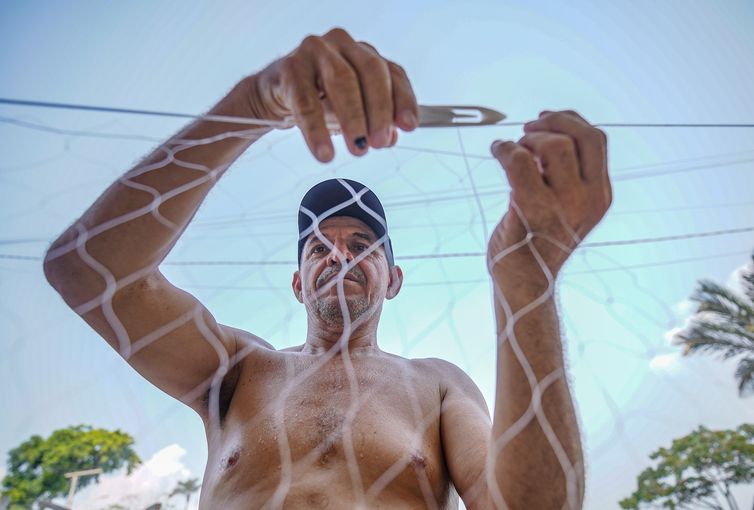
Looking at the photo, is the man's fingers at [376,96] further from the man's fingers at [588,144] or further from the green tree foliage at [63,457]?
the green tree foliage at [63,457]

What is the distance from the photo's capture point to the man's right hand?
1.39 ft

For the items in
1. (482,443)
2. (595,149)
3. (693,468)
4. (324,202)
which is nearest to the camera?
(595,149)

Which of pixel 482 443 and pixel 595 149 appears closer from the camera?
pixel 595 149

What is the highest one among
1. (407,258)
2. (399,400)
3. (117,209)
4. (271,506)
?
(407,258)

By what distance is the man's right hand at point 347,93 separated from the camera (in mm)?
425

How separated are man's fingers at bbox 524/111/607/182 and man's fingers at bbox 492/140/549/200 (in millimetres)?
39

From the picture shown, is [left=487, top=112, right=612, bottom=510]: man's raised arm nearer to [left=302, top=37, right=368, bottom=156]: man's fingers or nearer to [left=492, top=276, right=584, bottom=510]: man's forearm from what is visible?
[left=492, top=276, right=584, bottom=510]: man's forearm

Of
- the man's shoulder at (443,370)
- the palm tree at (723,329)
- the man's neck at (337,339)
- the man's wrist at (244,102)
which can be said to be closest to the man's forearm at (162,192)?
the man's wrist at (244,102)

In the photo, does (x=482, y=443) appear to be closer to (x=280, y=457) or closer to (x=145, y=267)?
(x=280, y=457)

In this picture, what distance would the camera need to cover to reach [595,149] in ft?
1.39

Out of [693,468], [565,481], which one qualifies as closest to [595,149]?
[565,481]

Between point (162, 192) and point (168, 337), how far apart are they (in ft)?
0.91

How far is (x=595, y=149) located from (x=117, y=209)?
52 cm

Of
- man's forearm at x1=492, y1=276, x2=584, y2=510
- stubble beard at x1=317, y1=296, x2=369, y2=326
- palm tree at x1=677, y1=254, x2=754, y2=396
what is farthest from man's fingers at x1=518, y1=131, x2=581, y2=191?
palm tree at x1=677, y1=254, x2=754, y2=396
